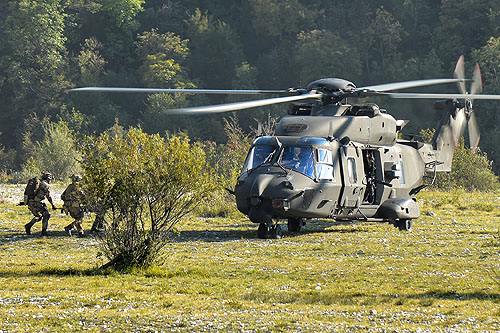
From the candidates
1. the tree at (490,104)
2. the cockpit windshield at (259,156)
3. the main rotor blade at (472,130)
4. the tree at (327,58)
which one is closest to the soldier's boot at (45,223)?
the cockpit windshield at (259,156)

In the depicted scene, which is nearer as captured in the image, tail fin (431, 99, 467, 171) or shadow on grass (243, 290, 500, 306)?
shadow on grass (243, 290, 500, 306)

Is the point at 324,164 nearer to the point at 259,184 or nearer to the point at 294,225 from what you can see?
the point at 259,184

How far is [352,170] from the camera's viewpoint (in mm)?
22391

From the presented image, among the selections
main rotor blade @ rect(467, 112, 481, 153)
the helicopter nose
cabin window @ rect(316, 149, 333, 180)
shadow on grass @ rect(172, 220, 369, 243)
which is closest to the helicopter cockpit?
cabin window @ rect(316, 149, 333, 180)

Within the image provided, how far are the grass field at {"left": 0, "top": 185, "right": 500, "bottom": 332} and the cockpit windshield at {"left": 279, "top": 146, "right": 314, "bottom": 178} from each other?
1.79 m

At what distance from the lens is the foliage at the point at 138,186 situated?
15.9 metres

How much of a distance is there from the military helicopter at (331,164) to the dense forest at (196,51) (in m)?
44.4

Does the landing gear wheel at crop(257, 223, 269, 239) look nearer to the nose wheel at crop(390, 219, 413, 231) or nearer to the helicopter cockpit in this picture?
the helicopter cockpit

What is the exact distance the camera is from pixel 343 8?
81812mm

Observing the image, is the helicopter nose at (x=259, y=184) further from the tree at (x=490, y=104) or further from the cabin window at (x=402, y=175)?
the tree at (x=490, y=104)

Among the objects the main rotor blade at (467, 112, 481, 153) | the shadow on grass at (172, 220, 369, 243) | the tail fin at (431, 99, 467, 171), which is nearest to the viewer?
the shadow on grass at (172, 220, 369, 243)

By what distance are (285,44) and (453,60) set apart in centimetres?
1686

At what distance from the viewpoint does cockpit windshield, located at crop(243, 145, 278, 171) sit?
21359 mm

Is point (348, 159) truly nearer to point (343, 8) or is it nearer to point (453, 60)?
point (453, 60)
